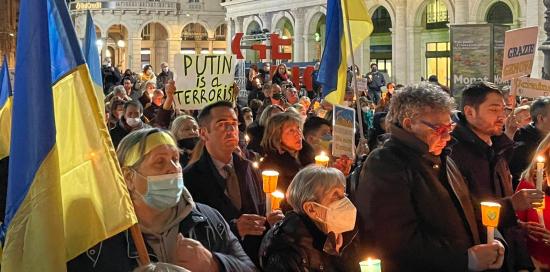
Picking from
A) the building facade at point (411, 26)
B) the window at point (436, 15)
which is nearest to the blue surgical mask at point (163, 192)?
the building facade at point (411, 26)

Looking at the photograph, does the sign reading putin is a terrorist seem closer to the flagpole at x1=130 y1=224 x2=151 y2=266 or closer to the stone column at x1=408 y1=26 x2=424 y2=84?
the flagpole at x1=130 y1=224 x2=151 y2=266

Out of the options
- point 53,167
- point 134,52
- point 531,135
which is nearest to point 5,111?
point 53,167

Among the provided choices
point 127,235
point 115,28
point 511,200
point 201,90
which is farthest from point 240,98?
point 115,28

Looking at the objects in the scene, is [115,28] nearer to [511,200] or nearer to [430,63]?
[430,63]

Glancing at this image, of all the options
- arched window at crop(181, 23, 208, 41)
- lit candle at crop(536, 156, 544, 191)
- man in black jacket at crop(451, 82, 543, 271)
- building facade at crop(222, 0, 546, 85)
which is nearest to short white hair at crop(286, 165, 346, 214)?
man in black jacket at crop(451, 82, 543, 271)

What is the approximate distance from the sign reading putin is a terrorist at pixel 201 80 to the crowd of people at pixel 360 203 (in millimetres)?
2502

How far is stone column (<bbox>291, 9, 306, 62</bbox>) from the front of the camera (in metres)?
45.9

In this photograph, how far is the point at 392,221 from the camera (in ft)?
12.1

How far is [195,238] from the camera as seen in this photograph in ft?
10.8

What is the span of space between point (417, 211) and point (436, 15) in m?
35.5

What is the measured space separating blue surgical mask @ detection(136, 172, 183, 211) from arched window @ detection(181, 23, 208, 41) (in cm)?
6645

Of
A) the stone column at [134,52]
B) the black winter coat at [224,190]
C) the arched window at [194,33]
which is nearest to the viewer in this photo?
the black winter coat at [224,190]

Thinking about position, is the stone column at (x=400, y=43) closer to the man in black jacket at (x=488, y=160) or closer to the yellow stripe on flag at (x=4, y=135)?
the yellow stripe on flag at (x=4, y=135)

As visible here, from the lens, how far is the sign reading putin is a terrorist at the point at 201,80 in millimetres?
7508
